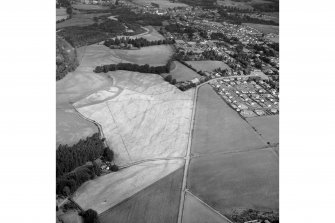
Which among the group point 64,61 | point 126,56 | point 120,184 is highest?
point 64,61

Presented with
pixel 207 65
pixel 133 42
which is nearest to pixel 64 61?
pixel 133 42

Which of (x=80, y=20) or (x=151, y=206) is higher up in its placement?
(x=80, y=20)

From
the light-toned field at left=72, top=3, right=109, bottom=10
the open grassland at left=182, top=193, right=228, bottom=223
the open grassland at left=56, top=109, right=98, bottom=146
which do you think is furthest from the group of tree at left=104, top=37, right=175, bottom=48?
the open grassland at left=182, top=193, right=228, bottom=223

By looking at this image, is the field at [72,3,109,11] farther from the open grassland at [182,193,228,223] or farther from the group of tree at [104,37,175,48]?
Result: the open grassland at [182,193,228,223]

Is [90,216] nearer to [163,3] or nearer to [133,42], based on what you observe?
[133,42]

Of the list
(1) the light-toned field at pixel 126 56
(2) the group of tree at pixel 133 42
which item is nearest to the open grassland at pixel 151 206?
(1) the light-toned field at pixel 126 56

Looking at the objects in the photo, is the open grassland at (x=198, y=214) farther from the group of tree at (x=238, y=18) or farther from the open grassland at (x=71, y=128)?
the group of tree at (x=238, y=18)

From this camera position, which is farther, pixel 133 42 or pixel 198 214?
pixel 133 42
